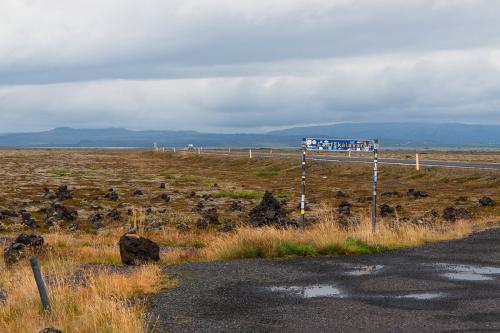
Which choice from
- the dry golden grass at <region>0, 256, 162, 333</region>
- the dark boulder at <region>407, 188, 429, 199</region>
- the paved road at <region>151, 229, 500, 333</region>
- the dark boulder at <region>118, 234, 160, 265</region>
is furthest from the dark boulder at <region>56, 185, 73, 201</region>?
the paved road at <region>151, 229, 500, 333</region>

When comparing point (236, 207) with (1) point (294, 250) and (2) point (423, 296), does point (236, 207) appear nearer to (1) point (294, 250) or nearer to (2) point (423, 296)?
(1) point (294, 250)

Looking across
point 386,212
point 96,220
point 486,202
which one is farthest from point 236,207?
point 486,202

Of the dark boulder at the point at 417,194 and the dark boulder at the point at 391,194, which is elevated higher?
the dark boulder at the point at 417,194

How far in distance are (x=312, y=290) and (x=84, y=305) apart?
4.11 metres

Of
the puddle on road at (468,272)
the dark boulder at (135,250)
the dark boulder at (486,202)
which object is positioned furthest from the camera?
the dark boulder at (486,202)

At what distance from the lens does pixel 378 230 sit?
17594 millimetres

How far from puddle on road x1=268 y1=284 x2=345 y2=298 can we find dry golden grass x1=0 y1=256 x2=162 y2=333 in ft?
7.94

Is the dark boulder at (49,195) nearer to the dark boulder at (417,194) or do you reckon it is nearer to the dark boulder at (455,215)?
the dark boulder at (417,194)

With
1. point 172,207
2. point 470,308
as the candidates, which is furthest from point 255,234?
point 172,207

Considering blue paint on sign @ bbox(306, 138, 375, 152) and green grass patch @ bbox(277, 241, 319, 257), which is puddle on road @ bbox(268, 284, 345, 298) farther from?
blue paint on sign @ bbox(306, 138, 375, 152)

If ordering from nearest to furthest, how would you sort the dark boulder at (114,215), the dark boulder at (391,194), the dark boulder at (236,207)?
the dark boulder at (114,215) → the dark boulder at (236,207) → the dark boulder at (391,194)

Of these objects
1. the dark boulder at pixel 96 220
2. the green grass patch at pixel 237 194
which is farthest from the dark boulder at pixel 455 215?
the green grass patch at pixel 237 194

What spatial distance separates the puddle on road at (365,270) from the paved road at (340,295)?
2 centimetres

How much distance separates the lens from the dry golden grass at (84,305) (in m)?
9.27
